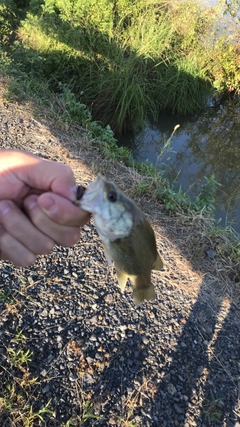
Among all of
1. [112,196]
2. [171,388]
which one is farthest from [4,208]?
[171,388]

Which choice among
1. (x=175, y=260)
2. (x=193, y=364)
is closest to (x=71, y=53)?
(x=175, y=260)

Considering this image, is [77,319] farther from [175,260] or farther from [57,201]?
[57,201]

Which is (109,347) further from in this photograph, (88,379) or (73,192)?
(73,192)

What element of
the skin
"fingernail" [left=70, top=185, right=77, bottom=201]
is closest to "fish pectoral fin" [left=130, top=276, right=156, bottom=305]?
the skin

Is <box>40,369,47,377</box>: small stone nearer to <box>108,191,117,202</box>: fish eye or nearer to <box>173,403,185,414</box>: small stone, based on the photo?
<box>173,403,185,414</box>: small stone

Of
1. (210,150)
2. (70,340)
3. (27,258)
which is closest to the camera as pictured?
(27,258)

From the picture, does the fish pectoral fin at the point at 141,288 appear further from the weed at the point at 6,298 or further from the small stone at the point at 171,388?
the weed at the point at 6,298

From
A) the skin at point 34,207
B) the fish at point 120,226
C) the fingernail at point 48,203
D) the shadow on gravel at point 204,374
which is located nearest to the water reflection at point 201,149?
the shadow on gravel at point 204,374
